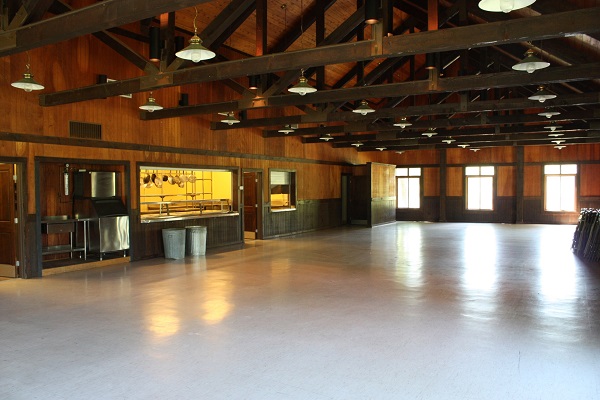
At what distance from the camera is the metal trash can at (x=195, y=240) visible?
35.7ft

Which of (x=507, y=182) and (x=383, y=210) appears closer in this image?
(x=383, y=210)

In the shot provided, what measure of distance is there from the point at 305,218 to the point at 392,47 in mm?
11019

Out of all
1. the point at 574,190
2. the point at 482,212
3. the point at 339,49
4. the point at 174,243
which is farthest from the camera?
the point at 482,212

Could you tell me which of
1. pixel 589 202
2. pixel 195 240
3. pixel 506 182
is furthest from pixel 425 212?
pixel 195 240

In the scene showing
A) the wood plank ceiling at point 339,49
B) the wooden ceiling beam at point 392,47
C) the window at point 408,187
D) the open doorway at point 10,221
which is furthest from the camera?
the window at point 408,187

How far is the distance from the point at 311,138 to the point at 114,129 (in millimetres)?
7727

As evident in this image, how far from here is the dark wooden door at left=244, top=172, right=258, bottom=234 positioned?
14398 millimetres

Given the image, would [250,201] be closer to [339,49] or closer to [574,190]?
[339,49]

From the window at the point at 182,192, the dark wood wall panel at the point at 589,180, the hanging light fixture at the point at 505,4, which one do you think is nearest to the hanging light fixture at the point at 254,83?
the window at the point at 182,192

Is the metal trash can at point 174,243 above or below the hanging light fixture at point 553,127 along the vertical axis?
below

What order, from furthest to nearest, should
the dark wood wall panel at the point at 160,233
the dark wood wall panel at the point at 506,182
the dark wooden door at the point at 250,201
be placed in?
1. the dark wood wall panel at the point at 506,182
2. the dark wooden door at the point at 250,201
3. the dark wood wall panel at the point at 160,233

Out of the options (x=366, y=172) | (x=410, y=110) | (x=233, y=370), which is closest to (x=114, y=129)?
(x=410, y=110)

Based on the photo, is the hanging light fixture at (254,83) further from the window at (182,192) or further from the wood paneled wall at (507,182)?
the wood paneled wall at (507,182)

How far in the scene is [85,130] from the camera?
9.11 m
